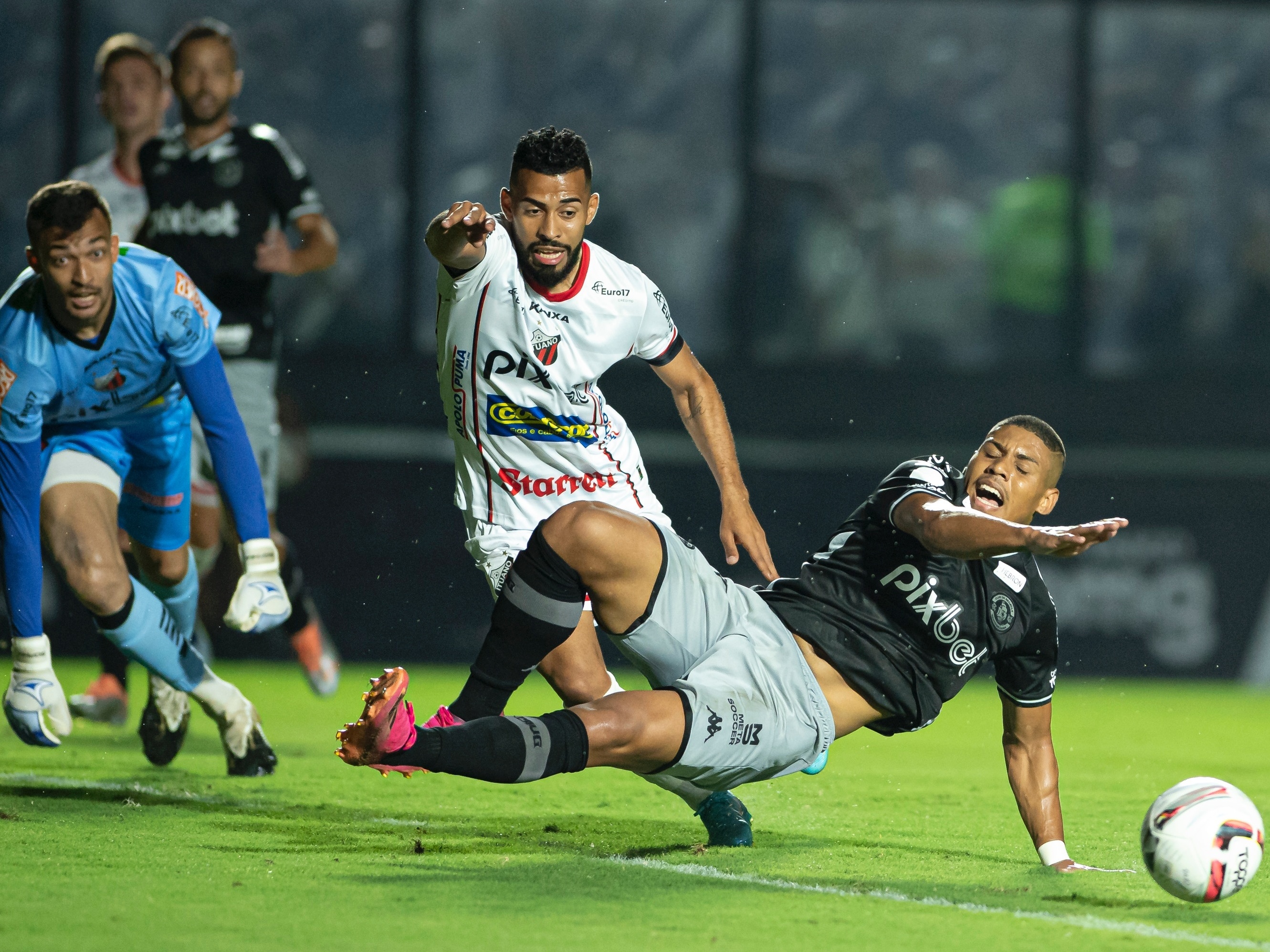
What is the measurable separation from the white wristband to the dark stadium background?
490 centimetres

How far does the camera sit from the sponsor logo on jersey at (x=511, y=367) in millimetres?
4617

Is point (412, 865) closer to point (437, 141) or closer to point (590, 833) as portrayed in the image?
point (590, 833)

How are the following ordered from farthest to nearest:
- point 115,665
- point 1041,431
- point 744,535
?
point 115,665, point 744,535, point 1041,431

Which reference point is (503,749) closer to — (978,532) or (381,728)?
(381,728)

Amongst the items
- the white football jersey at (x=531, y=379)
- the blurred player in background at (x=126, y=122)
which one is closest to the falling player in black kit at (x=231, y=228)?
the blurred player in background at (x=126, y=122)

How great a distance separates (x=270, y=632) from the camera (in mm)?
9234

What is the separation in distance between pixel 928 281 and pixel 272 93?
392cm

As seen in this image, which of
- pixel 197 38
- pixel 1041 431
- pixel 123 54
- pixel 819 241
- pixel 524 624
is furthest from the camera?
pixel 819 241

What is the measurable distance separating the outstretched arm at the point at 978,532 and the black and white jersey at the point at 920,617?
0.32ft

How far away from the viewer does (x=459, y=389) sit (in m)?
4.69

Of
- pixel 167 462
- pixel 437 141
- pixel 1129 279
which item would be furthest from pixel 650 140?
pixel 167 462

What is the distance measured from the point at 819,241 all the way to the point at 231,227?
425 cm

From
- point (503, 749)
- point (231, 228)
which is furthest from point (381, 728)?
point (231, 228)

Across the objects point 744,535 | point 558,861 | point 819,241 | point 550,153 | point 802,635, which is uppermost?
point 550,153
